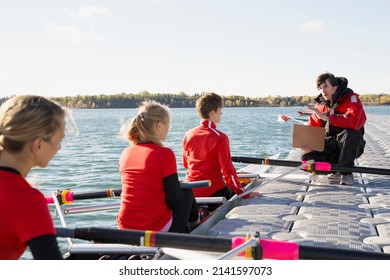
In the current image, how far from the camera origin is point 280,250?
121 inches

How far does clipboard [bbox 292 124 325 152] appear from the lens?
770 cm

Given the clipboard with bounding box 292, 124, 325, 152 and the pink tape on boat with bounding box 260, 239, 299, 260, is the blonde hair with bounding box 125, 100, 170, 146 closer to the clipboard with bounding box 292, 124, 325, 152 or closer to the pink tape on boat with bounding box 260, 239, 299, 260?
the pink tape on boat with bounding box 260, 239, 299, 260

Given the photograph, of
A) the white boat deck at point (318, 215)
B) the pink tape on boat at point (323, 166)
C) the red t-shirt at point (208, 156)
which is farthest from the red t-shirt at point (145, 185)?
the pink tape on boat at point (323, 166)

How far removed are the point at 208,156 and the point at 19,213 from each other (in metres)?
3.86

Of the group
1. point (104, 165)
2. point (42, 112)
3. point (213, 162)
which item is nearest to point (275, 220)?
point (213, 162)

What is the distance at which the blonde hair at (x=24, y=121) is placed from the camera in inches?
99.7

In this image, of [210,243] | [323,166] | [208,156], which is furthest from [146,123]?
[323,166]

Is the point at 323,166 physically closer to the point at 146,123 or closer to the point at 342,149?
the point at 342,149

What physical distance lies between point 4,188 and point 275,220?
3.50m

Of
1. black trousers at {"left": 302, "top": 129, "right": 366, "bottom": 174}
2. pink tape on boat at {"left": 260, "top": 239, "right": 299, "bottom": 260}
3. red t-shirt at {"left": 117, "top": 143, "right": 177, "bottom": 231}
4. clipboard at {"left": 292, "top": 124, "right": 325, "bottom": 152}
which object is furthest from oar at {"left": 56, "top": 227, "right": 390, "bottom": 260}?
clipboard at {"left": 292, "top": 124, "right": 325, "bottom": 152}

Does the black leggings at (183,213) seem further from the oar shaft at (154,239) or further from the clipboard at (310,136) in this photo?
the clipboard at (310,136)

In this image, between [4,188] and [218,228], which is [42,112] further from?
[218,228]
